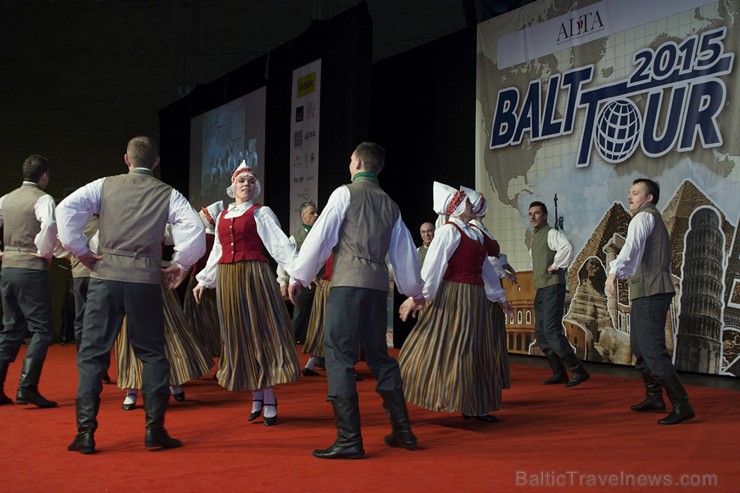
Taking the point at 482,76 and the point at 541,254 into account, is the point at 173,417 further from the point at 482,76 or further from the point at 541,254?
the point at 482,76

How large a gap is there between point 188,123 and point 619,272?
9.85m

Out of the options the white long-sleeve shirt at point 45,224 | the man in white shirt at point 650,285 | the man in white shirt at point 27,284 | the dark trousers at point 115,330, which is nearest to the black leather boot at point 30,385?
the man in white shirt at point 27,284

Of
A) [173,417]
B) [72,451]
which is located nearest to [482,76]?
[173,417]

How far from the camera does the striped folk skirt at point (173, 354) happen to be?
4613mm

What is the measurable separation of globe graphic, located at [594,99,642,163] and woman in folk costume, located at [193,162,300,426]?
397 centimetres

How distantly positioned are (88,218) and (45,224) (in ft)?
3.93

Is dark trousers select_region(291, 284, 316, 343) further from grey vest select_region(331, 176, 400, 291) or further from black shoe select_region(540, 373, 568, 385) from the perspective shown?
grey vest select_region(331, 176, 400, 291)

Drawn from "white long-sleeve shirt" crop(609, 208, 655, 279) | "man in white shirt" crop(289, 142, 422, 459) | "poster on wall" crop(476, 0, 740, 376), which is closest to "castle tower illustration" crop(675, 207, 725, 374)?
"poster on wall" crop(476, 0, 740, 376)

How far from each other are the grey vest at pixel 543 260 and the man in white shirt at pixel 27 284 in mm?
3425

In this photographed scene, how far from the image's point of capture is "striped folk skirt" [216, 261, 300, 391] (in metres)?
4.15

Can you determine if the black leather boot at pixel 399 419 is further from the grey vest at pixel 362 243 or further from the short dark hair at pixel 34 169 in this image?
the short dark hair at pixel 34 169

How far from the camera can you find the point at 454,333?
4.14 meters

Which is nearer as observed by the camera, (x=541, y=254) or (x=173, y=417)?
(x=173, y=417)

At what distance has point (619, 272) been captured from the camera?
4238 millimetres
